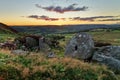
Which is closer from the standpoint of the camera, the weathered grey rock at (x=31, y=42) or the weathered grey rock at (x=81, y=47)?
the weathered grey rock at (x=81, y=47)

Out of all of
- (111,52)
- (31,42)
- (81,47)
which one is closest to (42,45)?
(31,42)

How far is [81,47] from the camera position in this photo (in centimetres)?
3175

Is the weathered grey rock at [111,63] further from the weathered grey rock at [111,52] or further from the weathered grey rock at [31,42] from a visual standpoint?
the weathered grey rock at [31,42]

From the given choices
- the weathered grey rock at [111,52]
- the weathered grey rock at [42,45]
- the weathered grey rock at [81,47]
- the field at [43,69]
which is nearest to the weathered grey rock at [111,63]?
the weathered grey rock at [81,47]

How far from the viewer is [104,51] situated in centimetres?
3291

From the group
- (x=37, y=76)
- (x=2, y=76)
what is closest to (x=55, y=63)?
(x=37, y=76)

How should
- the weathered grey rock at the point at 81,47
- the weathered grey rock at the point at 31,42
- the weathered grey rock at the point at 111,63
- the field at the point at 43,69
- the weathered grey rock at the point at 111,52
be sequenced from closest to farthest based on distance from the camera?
the field at the point at 43,69 → the weathered grey rock at the point at 111,63 → the weathered grey rock at the point at 81,47 → the weathered grey rock at the point at 111,52 → the weathered grey rock at the point at 31,42

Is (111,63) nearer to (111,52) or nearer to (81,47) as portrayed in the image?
(111,52)

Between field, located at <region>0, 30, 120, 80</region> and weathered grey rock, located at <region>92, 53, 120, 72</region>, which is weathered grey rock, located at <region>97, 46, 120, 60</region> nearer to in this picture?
weathered grey rock, located at <region>92, 53, 120, 72</region>

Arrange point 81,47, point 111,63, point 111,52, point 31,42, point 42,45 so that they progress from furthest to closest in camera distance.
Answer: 1. point 31,42
2. point 42,45
3. point 111,52
4. point 81,47
5. point 111,63

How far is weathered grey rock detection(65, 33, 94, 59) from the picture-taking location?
31127mm

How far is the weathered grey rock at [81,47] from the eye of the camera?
3113cm

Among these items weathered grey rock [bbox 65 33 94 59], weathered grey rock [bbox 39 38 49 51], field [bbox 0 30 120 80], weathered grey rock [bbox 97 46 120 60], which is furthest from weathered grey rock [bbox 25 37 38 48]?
field [bbox 0 30 120 80]

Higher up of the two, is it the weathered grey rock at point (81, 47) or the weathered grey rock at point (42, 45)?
the weathered grey rock at point (81, 47)
